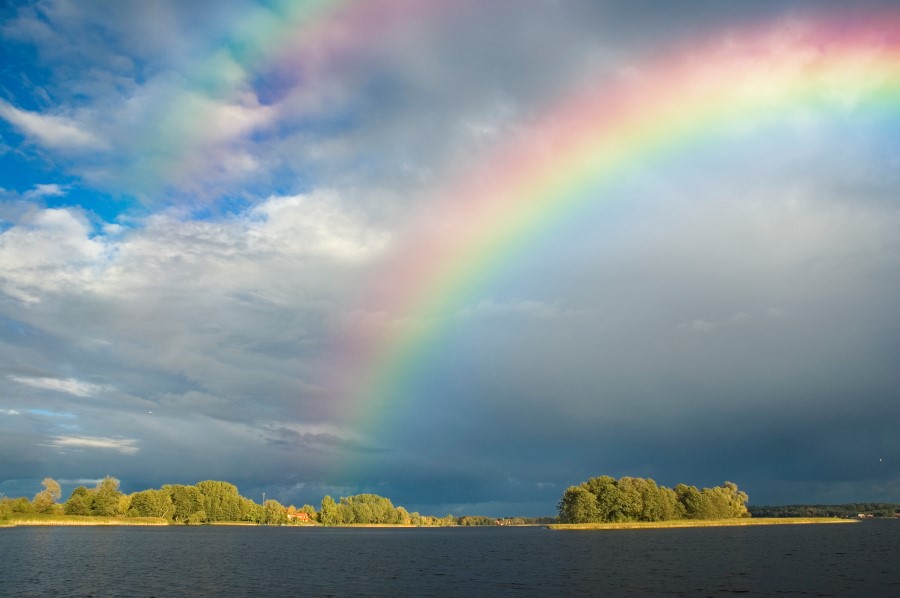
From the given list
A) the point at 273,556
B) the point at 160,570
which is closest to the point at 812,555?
the point at 273,556

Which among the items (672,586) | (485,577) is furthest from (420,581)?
(672,586)

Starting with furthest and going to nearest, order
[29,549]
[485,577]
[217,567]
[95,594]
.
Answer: [29,549], [217,567], [485,577], [95,594]

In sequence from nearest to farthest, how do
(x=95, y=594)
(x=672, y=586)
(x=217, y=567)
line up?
1. (x=95, y=594)
2. (x=672, y=586)
3. (x=217, y=567)

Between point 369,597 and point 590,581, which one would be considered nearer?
point 369,597

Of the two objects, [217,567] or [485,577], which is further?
[217,567]

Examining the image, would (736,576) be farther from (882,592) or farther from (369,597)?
(369,597)

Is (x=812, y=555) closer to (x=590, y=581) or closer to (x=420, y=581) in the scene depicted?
(x=590, y=581)

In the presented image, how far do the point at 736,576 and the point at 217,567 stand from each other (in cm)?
6797

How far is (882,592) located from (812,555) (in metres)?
52.1

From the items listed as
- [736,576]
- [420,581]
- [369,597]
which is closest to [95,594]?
[369,597]

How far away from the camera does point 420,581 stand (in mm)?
74562

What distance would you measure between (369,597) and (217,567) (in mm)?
40946

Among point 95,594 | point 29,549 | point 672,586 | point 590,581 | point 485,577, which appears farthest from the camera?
point 29,549

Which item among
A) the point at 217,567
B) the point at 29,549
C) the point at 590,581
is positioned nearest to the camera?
the point at 590,581
